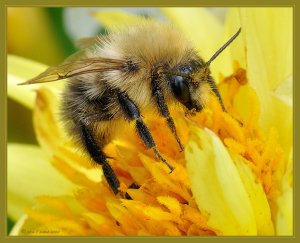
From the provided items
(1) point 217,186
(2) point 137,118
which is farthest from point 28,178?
(1) point 217,186

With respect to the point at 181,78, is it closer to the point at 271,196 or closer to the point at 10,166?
the point at 271,196

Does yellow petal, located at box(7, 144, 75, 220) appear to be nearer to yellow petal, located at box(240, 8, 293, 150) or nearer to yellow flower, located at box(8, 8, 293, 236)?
yellow flower, located at box(8, 8, 293, 236)

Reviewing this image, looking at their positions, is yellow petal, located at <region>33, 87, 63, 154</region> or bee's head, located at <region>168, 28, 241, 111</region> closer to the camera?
bee's head, located at <region>168, 28, 241, 111</region>

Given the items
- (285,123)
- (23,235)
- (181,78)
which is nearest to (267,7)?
(285,123)

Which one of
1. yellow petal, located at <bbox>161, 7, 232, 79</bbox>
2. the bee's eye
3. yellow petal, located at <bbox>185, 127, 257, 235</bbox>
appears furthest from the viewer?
yellow petal, located at <bbox>161, 7, 232, 79</bbox>

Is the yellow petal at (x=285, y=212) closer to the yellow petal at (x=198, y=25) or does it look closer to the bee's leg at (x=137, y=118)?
the bee's leg at (x=137, y=118)

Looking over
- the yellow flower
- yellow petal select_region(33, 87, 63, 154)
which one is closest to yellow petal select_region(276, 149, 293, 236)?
the yellow flower

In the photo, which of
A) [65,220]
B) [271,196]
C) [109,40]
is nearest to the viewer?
[271,196]
